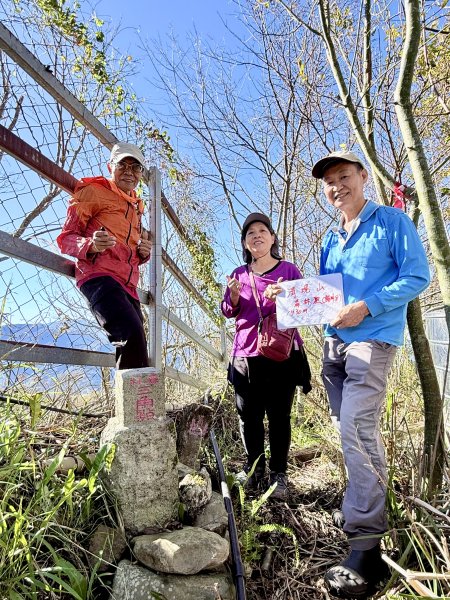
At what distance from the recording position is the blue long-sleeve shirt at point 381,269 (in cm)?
178

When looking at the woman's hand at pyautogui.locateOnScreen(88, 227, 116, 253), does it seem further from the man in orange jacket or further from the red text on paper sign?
the red text on paper sign

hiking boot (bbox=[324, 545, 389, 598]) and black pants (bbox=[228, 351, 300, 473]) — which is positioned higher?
black pants (bbox=[228, 351, 300, 473])

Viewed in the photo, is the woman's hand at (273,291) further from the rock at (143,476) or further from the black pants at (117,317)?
the rock at (143,476)

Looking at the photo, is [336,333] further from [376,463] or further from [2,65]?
[2,65]

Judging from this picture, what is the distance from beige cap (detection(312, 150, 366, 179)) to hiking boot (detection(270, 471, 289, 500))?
1701 millimetres

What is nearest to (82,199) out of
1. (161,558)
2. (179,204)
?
(161,558)

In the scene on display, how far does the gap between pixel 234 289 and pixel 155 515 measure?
4.29 feet

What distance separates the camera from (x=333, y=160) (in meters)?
2.00

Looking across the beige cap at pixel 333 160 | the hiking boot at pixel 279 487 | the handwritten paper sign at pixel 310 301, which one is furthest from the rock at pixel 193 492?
the beige cap at pixel 333 160

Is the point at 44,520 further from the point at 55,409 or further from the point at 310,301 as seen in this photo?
the point at 310,301

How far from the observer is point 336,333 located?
207 centimetres

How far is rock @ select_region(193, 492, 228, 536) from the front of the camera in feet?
5.92

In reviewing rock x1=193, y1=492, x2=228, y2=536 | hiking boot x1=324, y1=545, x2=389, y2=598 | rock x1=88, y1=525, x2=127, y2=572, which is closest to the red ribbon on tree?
hiking boot x1=324, y1=545, x2=389, y2=598

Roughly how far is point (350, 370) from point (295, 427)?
2.02m
